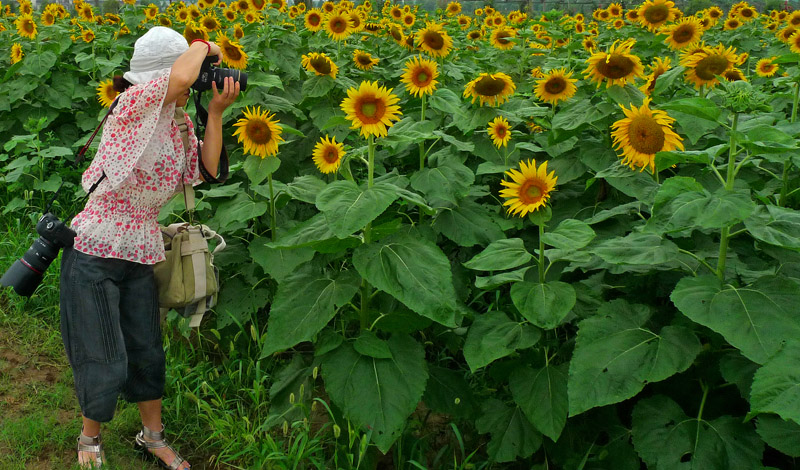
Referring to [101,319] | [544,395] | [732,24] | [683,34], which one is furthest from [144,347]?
[732,24]

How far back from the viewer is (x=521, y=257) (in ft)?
8.09

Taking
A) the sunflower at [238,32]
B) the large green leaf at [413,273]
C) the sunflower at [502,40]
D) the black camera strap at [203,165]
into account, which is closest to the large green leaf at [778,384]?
the large green leaf at [413,273]

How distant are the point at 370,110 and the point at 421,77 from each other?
1140mm

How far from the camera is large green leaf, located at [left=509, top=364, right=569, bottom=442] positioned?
2.45 metres

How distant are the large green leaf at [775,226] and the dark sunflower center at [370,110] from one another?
4.32 ft

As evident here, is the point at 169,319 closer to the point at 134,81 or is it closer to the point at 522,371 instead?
the point at 134,81

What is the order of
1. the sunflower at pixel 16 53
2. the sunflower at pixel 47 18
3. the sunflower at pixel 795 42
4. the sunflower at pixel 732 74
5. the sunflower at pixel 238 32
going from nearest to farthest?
the sunflower at pixel 732 74 < the sunflower at pixel 795 42 < the sunflower at pixel 238 32 < the sunflower at pixel 16 53 < the sunflower at pixel 47 18

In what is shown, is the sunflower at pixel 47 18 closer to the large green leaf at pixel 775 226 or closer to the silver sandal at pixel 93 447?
the silver sandal at pixel 93 447

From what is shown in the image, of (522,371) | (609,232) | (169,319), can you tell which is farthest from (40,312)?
(609,232)

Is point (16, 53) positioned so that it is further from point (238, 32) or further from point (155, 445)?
point (155, 445)

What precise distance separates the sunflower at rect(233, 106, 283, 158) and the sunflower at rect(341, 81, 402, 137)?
734mm

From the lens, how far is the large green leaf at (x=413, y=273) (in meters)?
2.30

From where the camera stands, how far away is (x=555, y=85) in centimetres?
375

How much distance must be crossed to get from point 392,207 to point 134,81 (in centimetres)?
128
